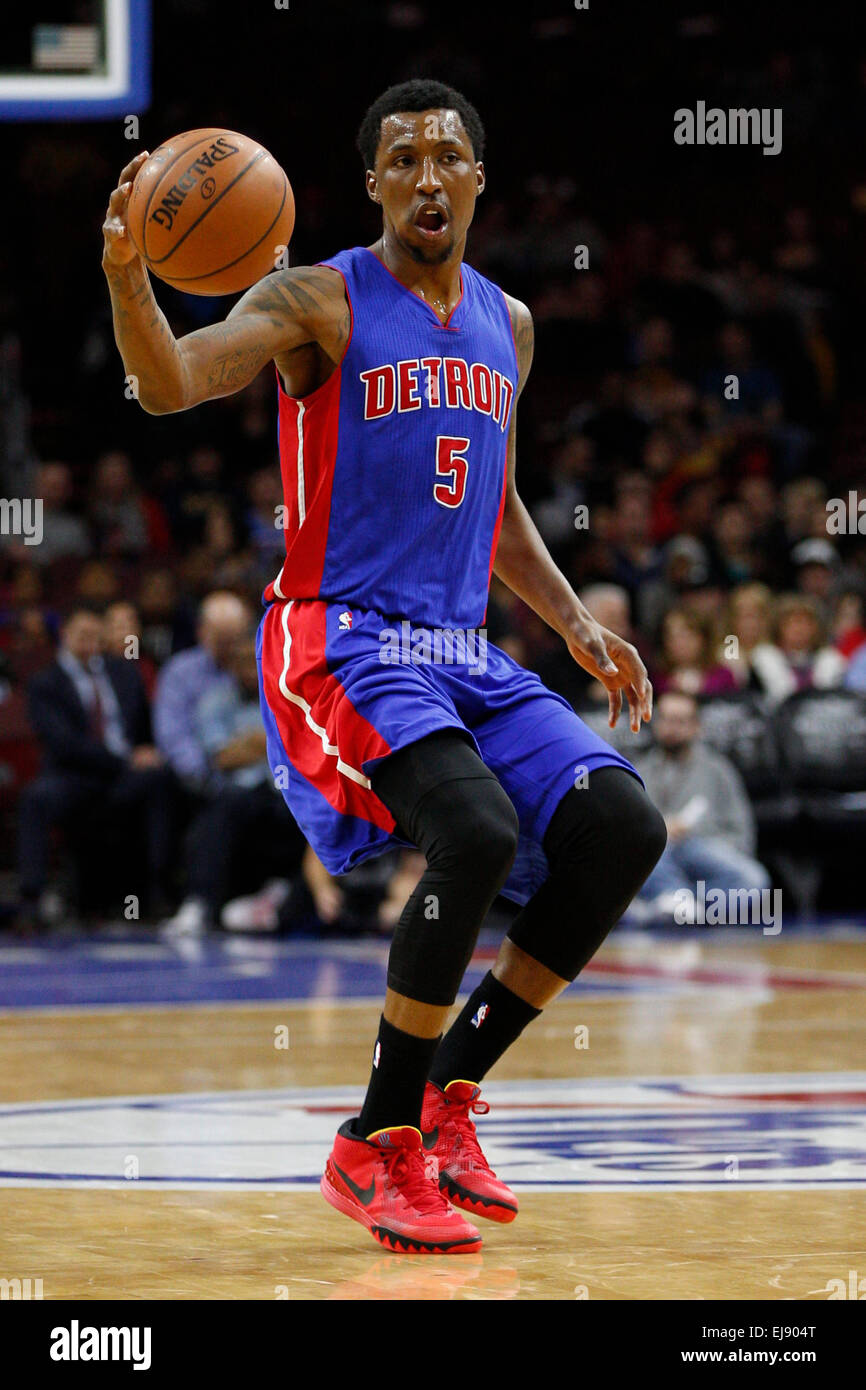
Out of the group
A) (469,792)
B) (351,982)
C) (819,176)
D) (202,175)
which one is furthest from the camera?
(819,176)

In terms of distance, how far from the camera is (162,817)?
433 inches

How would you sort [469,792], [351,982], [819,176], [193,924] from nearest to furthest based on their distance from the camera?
1. [469,792]
2. [351,982]
3. [193,924]
4. [819,176]

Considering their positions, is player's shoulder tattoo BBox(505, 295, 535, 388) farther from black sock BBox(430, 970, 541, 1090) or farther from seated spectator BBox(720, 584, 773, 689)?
seated spectator BBox(720, 584, 773, 689)

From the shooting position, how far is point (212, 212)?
3752mm

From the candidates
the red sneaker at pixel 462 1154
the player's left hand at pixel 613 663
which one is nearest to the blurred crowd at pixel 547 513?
the player's left hand at pixel 613 663

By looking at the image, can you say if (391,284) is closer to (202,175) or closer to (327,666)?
(202,175)

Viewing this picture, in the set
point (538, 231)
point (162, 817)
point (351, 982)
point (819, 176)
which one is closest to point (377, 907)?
point (162, 817)

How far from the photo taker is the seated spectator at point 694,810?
1057 cm

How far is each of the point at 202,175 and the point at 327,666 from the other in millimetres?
957

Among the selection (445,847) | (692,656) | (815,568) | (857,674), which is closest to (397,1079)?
(445,847)

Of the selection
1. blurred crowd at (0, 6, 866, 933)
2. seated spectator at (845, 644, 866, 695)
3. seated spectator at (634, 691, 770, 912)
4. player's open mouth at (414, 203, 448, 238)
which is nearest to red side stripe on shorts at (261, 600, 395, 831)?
player's open mouth at (414, 203, 448, 238)

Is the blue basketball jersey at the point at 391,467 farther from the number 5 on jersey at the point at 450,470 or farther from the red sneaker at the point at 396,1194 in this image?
the red sneaker at the point at 396,1194

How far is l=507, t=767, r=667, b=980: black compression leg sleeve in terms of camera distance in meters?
3.72

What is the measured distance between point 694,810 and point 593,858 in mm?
6945
